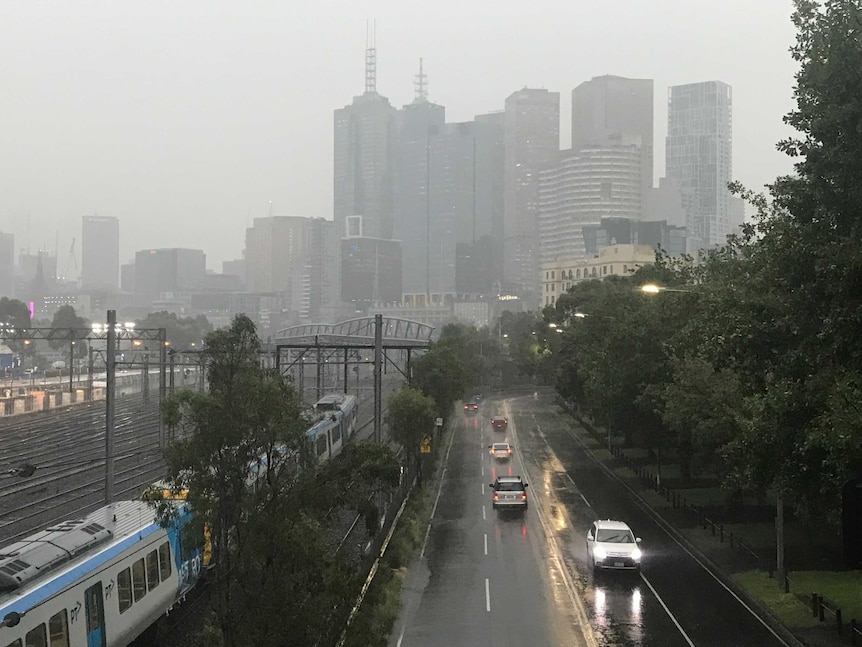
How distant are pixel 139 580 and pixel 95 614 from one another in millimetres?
1957

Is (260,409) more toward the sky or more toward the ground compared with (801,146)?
more toward the ground

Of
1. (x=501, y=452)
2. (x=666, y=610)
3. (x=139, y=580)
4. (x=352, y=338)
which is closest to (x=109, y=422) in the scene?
(x=139, y=580)

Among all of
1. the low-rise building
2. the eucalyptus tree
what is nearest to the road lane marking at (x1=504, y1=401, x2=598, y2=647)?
the eucalyptus tree

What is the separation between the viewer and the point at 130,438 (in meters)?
59.2

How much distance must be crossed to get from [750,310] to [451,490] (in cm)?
2728

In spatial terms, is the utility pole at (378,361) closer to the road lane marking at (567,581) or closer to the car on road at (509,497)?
the car on road at (509,497)

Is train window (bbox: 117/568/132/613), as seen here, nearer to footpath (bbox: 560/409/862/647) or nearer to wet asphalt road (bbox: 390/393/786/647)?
wet asphalt road (bbox: 390/393/786/647)

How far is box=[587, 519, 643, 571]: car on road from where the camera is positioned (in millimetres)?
25469

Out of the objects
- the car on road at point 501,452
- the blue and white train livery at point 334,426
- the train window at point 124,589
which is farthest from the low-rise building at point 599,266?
the train window at point 124,589

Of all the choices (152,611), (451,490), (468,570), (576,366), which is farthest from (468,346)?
(152,611)

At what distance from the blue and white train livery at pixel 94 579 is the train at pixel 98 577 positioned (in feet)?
0.05

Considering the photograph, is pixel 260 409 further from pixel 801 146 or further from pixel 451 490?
pixel 451 490

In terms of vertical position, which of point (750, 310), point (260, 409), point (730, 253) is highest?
point (730, 253)

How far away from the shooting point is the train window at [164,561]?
18484mm
